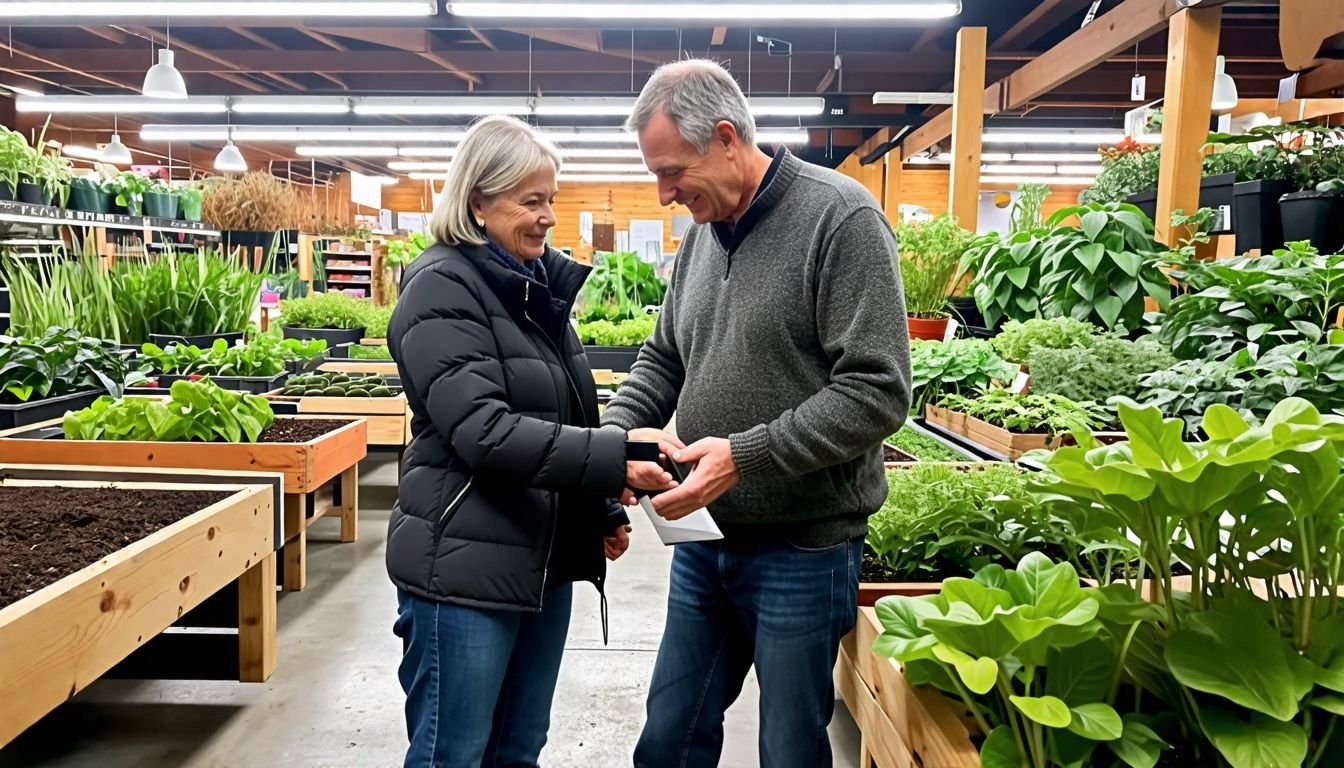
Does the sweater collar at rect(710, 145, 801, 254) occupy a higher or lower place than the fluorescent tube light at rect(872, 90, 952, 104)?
lower

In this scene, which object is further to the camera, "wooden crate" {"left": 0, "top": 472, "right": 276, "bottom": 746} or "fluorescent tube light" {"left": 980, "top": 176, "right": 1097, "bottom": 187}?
"fluorescent tube light" {"left": 980, "top": 176, "right": 1097, "bottom": 187}

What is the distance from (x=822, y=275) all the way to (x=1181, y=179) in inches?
143

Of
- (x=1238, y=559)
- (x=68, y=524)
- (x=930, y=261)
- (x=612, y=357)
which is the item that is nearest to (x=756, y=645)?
(x=1238, y=559)

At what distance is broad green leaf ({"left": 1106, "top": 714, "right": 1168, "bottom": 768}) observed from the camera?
3.83 ft

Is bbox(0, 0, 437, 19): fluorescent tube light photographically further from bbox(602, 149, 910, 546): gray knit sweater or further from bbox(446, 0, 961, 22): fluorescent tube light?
bbox(602, 149, 910, 546): gray knit sweater

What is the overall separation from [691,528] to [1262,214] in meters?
3.74

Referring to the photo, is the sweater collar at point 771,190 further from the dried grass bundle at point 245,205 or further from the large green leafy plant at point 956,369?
the dried grass bundle at point 245,205

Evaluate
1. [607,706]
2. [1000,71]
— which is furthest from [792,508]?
[1000,71]

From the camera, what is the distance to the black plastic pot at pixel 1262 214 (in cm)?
415

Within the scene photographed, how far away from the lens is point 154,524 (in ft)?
8.06

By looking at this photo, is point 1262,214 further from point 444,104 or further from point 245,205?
point 444,104

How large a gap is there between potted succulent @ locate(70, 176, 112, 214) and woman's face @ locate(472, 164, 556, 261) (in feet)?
16.3

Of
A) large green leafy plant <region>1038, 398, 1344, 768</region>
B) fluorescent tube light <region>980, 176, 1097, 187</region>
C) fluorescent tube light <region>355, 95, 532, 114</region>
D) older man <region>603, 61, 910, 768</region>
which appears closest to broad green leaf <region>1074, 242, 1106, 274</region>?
older man <region>603, 61, 910, 768</region>

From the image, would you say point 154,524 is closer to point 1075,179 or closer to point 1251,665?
point 1251,665
